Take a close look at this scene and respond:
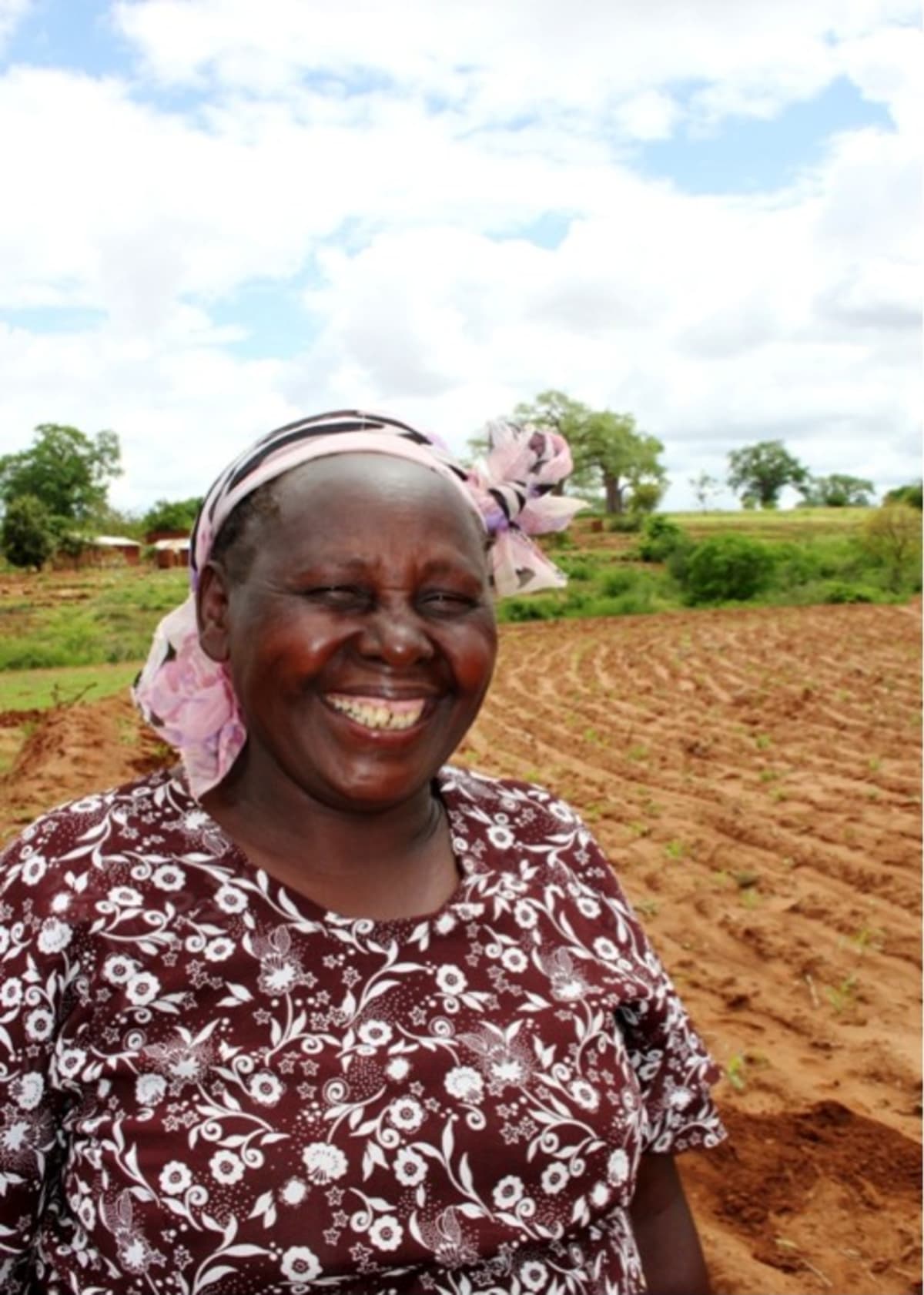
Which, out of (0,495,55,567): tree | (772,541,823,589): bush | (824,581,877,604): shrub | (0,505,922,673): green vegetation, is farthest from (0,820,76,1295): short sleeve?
(772,541,823,589): bush

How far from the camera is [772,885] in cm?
521

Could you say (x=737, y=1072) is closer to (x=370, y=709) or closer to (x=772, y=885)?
(x=772, y=885)

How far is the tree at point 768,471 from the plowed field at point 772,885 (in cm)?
6418

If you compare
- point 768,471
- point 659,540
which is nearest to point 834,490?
point 768,471

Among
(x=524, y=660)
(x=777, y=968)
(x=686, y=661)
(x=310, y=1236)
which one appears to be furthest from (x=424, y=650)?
(x=524, y=660)

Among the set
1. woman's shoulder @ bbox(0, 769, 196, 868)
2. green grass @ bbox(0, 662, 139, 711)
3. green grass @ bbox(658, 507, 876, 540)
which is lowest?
green grass @ bbox(0, 662, 139, 711)

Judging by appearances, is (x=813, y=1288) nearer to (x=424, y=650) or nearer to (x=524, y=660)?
(x=424, y=650)

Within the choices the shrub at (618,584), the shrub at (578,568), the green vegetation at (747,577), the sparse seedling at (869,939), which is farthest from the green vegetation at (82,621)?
the sparse seedling at (869,939)

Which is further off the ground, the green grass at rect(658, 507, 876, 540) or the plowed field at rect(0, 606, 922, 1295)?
the green grass at rect(658, 507, 876, 540)

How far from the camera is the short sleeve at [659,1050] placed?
1478 millimetres

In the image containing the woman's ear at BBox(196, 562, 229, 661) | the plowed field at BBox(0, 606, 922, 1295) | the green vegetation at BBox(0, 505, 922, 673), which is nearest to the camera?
the woman's ear at BBox(196, 562, 229, 661)

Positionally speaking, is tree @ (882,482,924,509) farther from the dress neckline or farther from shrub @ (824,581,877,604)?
the dress neckline

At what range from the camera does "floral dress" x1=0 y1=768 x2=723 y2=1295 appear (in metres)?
1.16

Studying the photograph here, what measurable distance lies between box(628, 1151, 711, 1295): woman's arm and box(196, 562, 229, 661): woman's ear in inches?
35.1
